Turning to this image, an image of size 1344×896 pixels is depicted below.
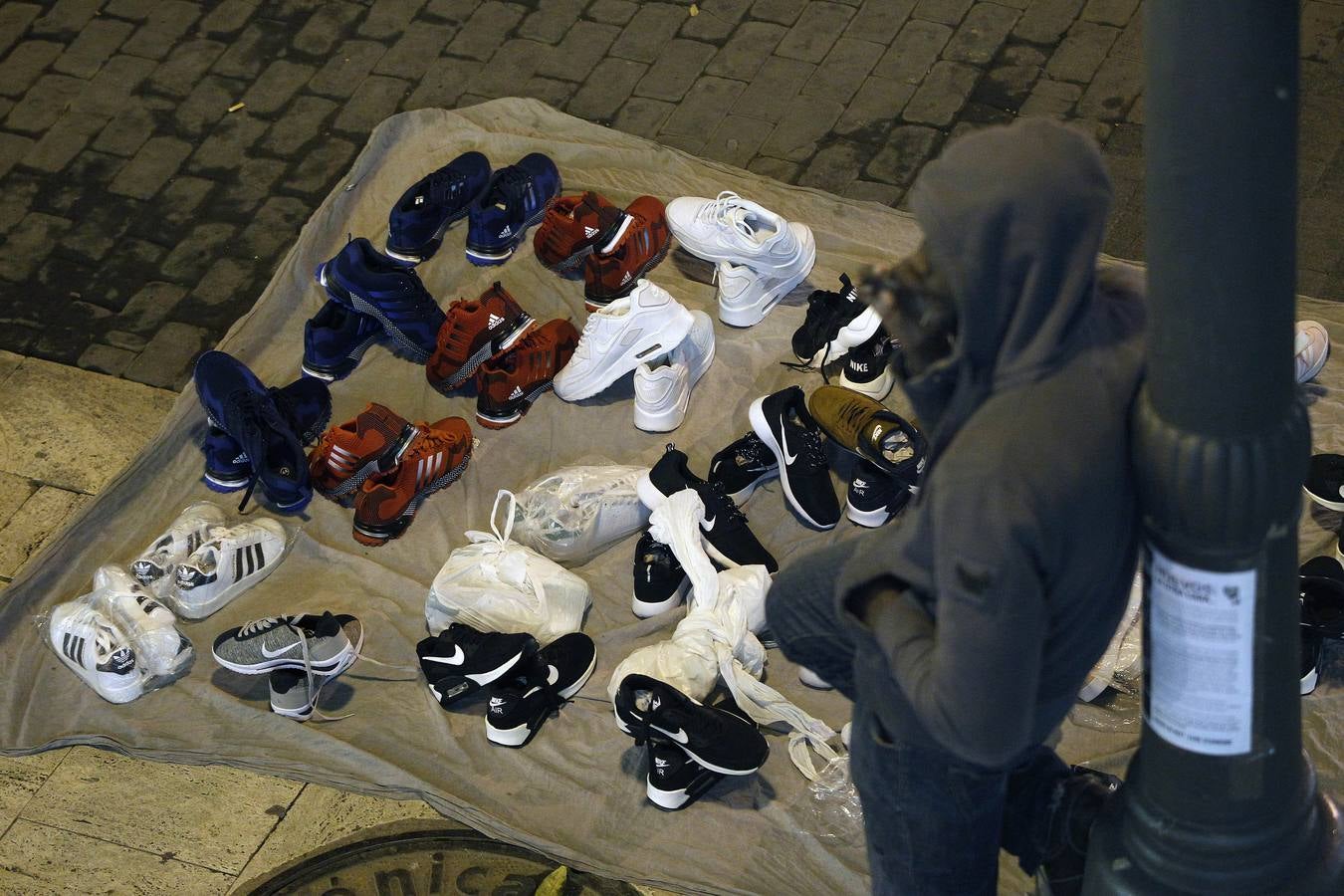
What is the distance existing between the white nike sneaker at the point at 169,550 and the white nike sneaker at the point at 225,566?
43mm

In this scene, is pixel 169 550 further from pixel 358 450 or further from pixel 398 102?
pixel 398 102

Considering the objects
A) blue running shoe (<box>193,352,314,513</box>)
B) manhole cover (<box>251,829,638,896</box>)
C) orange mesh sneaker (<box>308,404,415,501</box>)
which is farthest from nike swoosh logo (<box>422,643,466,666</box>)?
blue running shoe (<box>193,352,314,513</box>)

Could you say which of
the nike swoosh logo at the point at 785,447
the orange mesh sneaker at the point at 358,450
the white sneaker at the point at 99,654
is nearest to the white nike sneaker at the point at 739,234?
the nike swoosh logo at the point at 785,447

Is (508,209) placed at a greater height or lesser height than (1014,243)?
lesser

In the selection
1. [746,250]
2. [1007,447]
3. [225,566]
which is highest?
[1007,447]

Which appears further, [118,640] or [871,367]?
[871,367]

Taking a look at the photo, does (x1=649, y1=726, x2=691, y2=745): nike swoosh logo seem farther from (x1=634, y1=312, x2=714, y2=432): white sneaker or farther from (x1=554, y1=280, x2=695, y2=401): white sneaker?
(x1=554, y1=280, x2=695, y2=401): white sneaker

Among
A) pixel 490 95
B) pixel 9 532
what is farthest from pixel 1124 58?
pixel 9 532

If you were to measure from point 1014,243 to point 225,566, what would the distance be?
3125mm

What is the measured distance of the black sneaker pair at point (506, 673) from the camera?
13.3 ft

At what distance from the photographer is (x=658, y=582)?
433cm

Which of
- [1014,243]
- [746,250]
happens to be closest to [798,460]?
[746,250]

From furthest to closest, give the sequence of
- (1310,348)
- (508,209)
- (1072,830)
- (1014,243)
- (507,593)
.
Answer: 1. (508,209)
2. (1310,348)
3. (507,593)
4. (1072,830)
5. (1014,243)

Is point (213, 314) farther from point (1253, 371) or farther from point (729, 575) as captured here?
point (1253, 371)
